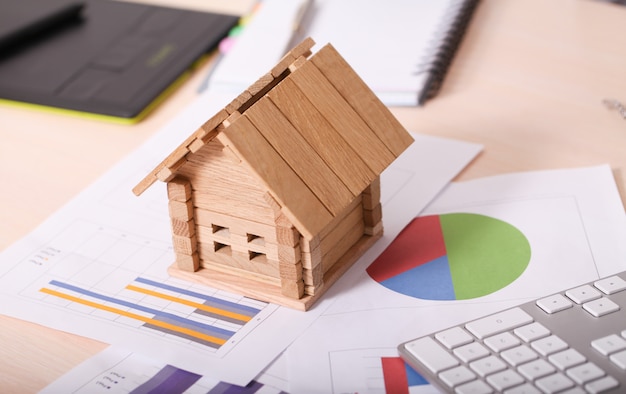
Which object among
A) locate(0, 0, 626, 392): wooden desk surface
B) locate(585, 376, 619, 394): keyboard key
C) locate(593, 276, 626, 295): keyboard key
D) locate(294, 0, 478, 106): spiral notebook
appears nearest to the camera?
locate(585, 376, 619, 394): keyboard key

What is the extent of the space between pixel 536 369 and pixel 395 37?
0.67 m

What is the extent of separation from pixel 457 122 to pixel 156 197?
1.33 ft

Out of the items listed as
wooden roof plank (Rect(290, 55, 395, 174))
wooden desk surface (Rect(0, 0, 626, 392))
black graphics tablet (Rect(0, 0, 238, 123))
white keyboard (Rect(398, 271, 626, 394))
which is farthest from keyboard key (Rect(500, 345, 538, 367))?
black graphics tablet (Rect(0, 0, 238, 123))

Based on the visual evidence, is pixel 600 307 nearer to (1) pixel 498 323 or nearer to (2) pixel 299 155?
(1) pixel 498 323

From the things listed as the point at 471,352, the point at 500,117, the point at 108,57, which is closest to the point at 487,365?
the point at 471,352

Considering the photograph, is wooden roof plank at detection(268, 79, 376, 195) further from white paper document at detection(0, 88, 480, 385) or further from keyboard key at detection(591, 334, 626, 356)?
keyboard key at detection(591, 334, 626, 356)

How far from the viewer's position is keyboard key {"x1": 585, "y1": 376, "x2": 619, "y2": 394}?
625 mm

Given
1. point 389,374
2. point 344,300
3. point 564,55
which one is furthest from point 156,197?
point 564,55

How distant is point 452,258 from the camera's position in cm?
83

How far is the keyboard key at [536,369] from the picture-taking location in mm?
641

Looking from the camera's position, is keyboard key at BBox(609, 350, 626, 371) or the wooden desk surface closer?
keyboard key at BBox(609, 350, 626, 371)

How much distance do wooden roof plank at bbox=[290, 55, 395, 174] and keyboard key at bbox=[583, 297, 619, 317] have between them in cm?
23

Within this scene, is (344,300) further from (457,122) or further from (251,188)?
(457,122)

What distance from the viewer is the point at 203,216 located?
0.79m
